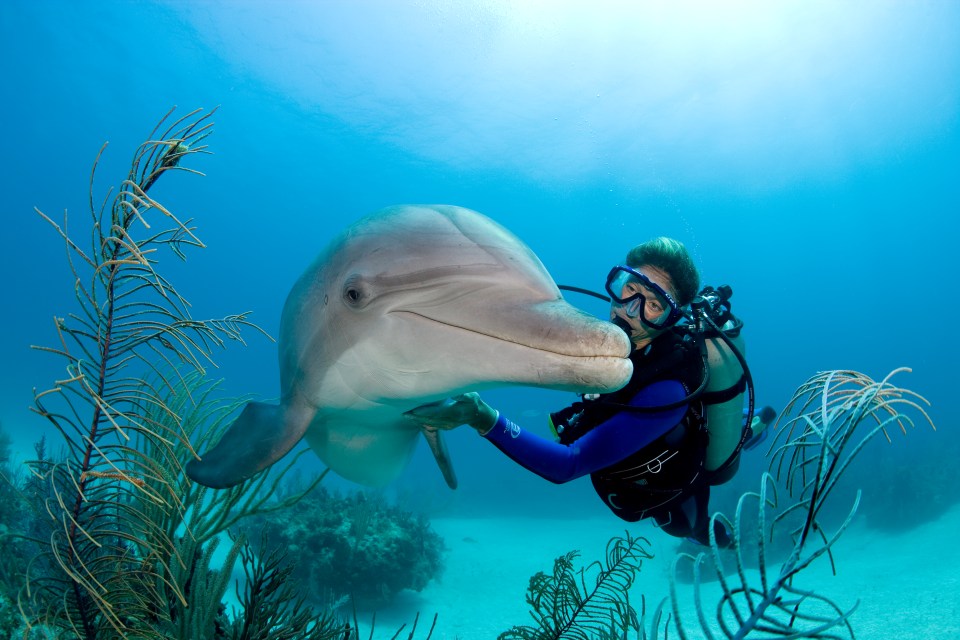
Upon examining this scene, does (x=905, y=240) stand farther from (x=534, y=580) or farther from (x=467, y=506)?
(x=534, y=580)

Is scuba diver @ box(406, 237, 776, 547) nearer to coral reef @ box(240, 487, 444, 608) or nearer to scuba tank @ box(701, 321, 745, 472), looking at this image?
scuba tank @ box(701, 321, 745, 472)

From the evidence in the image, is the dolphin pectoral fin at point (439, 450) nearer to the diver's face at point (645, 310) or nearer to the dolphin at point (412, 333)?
the dolphin at point (412, 333)

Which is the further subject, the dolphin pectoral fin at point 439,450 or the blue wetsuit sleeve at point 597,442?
the dolphin pectoral fin at point 439,450

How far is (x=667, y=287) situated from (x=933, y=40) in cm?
7355

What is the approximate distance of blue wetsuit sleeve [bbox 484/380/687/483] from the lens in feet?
10.3

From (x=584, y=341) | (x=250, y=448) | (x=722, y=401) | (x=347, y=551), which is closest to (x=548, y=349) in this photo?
(x=584, y=341)

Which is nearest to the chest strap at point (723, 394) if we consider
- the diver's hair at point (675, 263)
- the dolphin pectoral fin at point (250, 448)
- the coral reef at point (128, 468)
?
the diver's hair at point (675, 263)

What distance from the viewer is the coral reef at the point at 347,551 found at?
9.28 metres

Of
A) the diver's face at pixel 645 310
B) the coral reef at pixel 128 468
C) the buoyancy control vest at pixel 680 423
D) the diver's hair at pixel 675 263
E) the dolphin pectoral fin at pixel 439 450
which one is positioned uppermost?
the diver's hair at pixel 675 263

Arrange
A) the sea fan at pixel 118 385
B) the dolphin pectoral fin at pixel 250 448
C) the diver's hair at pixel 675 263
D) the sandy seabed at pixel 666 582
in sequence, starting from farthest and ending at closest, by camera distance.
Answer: the sandy seabed at pixel 666 582 < the diver's hair at pixel 675 263 < the dolphin pectoral fin at pixel 250 448 < the sea fan at pixel 118 385

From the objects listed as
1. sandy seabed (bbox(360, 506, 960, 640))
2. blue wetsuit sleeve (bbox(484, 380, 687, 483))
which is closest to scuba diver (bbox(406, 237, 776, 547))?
blue wetsuit sleeve (bbox(484, 380, 687, 483))

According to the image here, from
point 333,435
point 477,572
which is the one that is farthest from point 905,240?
point 333,435

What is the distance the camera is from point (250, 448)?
2.62 meters

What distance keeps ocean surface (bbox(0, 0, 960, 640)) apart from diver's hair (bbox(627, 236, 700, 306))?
7733 millimetres
